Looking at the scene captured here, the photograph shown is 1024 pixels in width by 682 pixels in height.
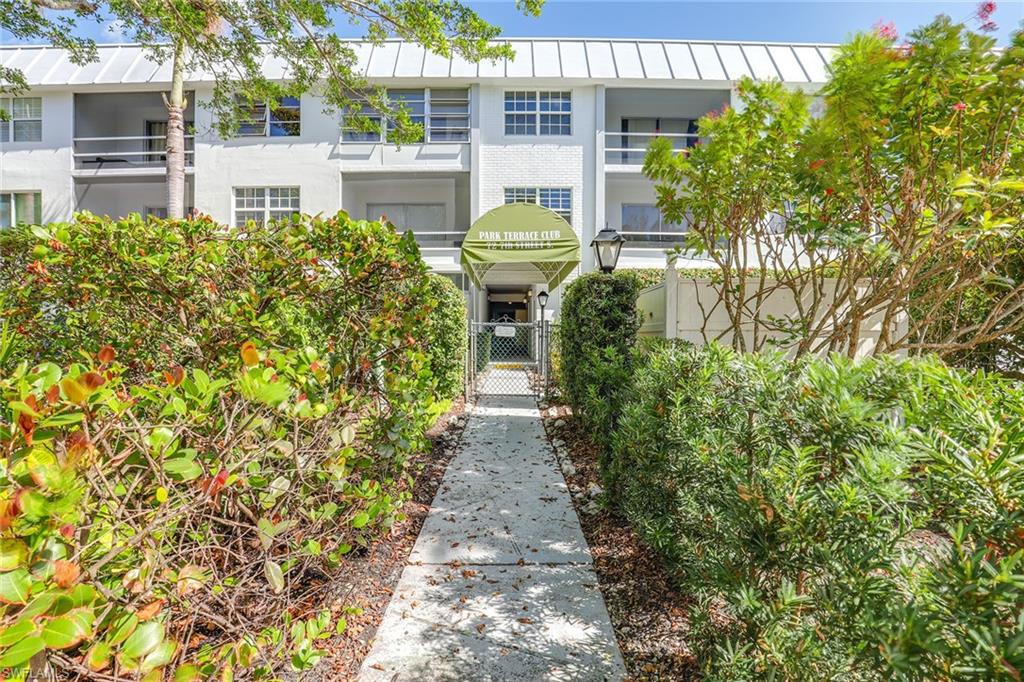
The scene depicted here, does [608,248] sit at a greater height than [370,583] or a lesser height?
→ greater

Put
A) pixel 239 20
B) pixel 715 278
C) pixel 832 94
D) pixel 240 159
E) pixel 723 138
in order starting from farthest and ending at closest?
pixel 240 159 → pixel 239 20 → pixel 715 278 → pixel 723 138 → pixel 832 94

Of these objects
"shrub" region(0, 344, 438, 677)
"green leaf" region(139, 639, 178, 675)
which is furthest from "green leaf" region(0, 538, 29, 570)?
"green leaf" region(139, 639, 178, 675)

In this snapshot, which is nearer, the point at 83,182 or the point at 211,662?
the point at 211,662

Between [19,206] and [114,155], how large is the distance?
3.62 metres

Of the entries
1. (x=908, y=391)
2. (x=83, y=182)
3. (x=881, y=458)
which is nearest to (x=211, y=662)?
(x=881, y=458)

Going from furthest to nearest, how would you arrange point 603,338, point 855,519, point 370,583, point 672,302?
1. point 603,338
2. point 672,302
3. point 370,583
4. point 855,519

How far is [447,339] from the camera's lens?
740cm

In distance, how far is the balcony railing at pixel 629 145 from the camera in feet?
48.1

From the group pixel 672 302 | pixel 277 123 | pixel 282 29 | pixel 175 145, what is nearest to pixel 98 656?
pixel 672 302

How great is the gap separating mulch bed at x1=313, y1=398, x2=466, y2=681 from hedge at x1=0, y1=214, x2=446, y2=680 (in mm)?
128

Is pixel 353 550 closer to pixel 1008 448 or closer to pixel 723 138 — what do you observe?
pixel 1008 448

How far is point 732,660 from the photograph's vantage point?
1.52 metres

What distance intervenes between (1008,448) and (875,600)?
488 mm

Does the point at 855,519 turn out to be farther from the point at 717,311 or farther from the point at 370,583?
the point at 717,311
